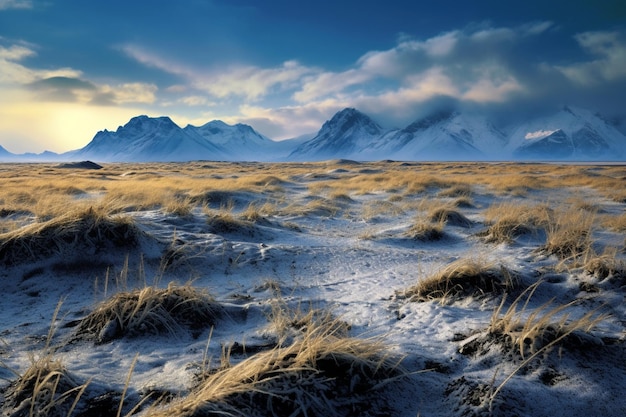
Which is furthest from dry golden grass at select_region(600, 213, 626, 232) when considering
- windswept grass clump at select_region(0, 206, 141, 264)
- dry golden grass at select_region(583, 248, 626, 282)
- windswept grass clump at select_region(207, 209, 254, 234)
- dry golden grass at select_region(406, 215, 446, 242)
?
windswept grass clump at select_region(0, 206, 141, 264)

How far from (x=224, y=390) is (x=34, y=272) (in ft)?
→ 14.7

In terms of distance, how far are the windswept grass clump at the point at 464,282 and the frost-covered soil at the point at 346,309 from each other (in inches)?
6.2

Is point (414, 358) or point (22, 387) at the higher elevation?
point (22, 387)

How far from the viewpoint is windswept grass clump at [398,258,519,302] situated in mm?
4465

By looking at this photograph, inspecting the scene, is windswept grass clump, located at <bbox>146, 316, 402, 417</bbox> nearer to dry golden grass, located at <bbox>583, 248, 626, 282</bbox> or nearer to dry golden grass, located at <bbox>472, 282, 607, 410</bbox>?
dry golden grass, located at <bbox>472, 282, 607, 410</bbox>

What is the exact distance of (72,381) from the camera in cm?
234

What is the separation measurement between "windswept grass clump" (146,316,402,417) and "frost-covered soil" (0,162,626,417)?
141 mm

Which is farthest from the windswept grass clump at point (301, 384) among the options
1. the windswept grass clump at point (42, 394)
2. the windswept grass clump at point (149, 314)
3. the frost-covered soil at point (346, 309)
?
the windswept grass clump at point (149, 314)

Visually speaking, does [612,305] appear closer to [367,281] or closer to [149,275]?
[367,281]

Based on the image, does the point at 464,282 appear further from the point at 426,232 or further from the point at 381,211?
the point at 381,211

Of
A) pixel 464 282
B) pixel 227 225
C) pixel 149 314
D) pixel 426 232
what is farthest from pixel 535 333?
pixel 227 225

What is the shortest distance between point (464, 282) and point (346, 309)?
1.59m

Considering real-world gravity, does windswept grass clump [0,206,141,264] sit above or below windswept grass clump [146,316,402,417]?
above

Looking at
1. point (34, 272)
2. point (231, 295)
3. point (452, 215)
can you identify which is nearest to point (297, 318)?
point (231, 295)
